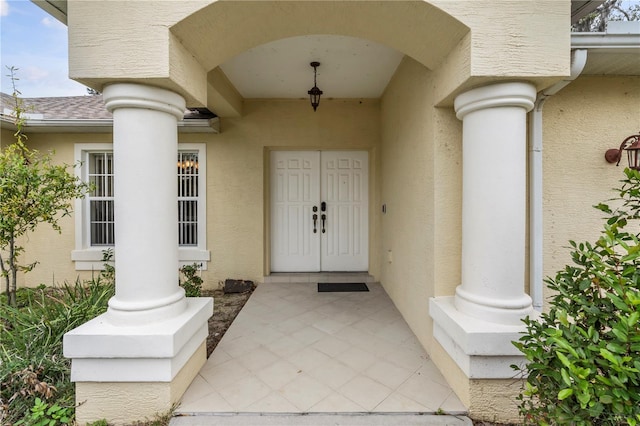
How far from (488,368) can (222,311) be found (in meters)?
2.99

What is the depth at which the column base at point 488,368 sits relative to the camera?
1.80 m

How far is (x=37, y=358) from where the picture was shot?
6.80 ft

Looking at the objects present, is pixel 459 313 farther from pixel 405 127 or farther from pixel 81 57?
pixel 81 57

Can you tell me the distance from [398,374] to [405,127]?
8.24 feet

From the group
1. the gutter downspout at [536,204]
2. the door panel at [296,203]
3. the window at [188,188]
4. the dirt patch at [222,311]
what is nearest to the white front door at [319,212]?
the door panel at [296,203]

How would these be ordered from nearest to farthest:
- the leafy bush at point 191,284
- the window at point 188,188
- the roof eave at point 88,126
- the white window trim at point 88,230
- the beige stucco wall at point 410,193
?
the beige stucco wall at point 410,193 → the leafy bush at point 191,284 → the roof eave at point 88,126 → the white window trim at point 88,230 → the window at point 188,188

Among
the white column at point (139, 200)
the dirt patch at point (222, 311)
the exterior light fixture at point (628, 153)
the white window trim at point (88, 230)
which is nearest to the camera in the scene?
the white column at point (139, 200)

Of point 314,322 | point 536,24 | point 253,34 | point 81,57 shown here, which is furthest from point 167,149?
point 536,24

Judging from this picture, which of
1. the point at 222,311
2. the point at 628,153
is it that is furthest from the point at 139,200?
the point at 628,153

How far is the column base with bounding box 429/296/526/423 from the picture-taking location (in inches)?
70.8

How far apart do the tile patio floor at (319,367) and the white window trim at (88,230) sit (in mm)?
1655

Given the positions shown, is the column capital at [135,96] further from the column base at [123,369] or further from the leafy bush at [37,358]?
the leafy bush at [37,358]

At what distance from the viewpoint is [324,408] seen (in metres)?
1.90

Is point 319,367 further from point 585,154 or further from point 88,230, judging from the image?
point 88,230
